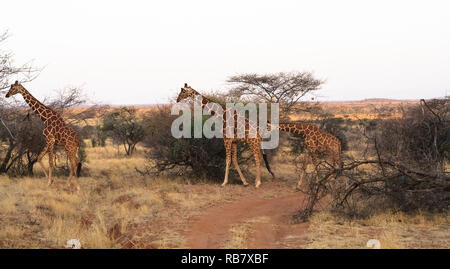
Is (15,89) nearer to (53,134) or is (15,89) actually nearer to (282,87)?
(53,134)

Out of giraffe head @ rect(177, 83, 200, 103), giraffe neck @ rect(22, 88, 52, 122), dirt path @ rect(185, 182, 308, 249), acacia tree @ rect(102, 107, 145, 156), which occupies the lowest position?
dirt path @ rect(185, 182, 308, 249)

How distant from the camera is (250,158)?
14.3 m

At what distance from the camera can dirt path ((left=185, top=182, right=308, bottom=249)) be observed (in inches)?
258

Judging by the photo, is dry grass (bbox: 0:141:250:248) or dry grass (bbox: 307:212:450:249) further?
dry grass (bbox: 0:141:250:248)

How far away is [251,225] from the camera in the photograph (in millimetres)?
7711

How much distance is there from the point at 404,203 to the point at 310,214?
1.74 metres

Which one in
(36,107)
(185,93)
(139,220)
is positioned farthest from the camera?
(185,93)

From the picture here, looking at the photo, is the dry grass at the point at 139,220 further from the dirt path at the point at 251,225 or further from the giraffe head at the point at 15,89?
the giraffe head at the point at 15,89

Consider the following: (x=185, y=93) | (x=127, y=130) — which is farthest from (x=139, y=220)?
(x=127, y=130)

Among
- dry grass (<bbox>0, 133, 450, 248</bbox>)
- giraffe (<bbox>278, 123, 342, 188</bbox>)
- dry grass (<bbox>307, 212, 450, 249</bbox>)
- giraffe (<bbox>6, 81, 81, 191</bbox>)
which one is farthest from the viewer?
giraffe (<bbox>278, 123, 342, 188</bbox>)

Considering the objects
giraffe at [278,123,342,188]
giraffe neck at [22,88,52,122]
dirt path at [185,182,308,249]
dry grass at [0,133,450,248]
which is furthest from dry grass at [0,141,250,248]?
giraffe at [278,123,342,188]

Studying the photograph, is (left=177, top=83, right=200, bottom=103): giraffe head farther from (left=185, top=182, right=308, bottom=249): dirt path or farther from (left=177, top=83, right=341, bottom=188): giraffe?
(left=185, top=182, right=308, bottom=249): dirt path

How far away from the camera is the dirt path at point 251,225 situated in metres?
6.55
